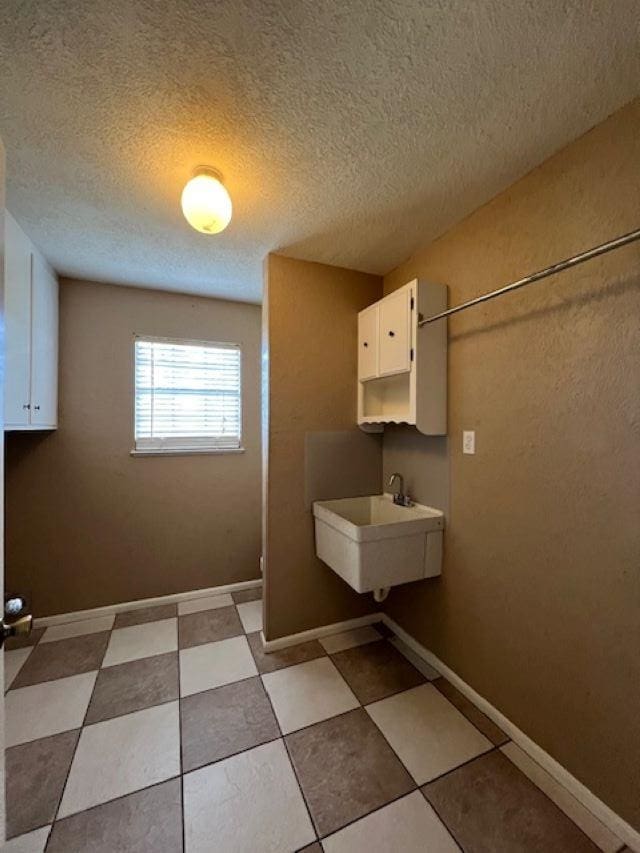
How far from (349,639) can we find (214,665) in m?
0.82

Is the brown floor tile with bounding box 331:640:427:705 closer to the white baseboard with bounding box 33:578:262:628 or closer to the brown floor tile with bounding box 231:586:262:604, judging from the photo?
the brown floor tile with bounding box 231:586:262:604

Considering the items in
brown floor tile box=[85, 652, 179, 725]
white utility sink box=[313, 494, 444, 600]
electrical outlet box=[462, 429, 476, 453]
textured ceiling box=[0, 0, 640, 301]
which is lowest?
brown floor tile box=[85, 652, 179, 725]

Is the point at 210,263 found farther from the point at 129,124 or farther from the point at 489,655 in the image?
the point at 489,655

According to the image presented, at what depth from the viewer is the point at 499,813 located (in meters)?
1.13

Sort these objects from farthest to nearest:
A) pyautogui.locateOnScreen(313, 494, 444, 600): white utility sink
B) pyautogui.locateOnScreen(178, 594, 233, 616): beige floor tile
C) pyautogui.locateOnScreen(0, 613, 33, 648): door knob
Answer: pyautogui.locateOnScreen(178, 594, 233, 616): beige floor tile < pyautogui.locateOnScreen(313, 494, 444, 600): white utility sink < pyautogui.locateOnScreen(0, 613, 33, 648): door knob

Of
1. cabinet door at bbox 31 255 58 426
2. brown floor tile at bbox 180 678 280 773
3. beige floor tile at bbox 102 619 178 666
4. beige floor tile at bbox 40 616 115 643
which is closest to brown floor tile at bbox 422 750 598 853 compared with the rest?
brown floor tile at bbox 180 678 280 773

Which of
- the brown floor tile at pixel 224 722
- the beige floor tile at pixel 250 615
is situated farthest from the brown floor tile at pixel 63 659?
the beige floor tile at pixel 250 615

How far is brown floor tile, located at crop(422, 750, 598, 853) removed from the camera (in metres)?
1.06

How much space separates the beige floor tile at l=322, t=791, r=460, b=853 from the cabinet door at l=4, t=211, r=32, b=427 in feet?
6.98

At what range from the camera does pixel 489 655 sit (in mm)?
1521

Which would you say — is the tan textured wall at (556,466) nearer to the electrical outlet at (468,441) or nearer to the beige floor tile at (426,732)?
the electrical outlet at (468,441)

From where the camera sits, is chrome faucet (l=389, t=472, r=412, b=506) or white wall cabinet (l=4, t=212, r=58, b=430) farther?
chrome faucet (l=389, t=472, r=412, b=506)

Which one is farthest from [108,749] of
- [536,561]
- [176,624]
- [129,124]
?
[129,124]

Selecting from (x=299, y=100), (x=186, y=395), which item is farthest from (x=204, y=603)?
(x=299, y=100)
